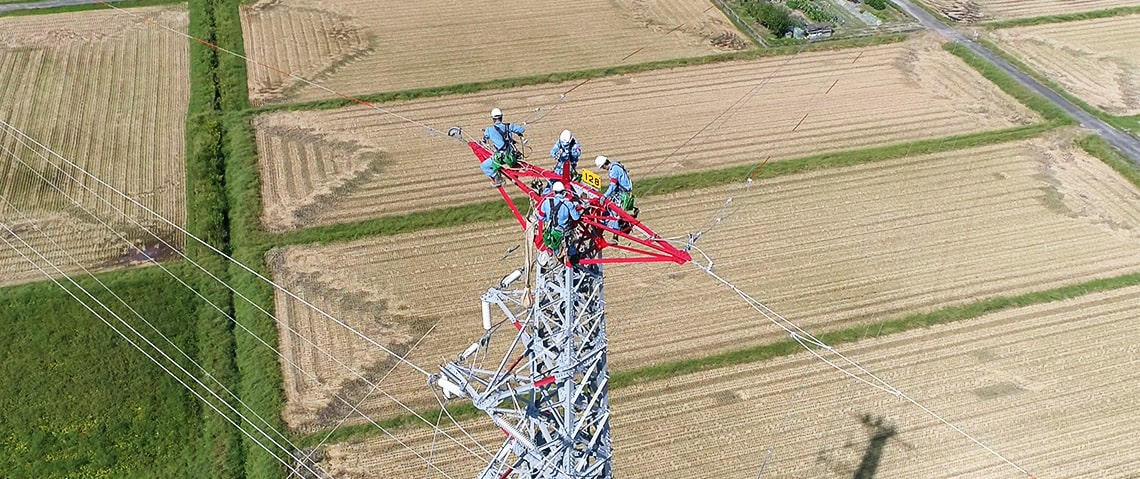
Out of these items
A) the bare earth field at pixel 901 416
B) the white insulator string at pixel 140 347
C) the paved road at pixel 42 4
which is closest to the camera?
the bare earth field at pixel 901 416

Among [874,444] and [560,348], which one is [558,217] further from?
[874,444]

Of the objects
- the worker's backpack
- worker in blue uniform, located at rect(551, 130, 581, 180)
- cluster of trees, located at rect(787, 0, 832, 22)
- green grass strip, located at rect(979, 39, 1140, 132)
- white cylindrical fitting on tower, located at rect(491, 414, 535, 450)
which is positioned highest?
worker in blue uniform, located at rect(551, 130, 581, 180)

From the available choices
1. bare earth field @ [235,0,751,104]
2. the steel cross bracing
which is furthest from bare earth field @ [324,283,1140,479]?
bare earth field @ [235,0,751,104]

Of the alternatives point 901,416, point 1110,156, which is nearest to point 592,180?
point 901,416

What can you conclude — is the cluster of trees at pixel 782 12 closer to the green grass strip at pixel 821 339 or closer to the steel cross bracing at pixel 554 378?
the green grass strip at pixel 821 339

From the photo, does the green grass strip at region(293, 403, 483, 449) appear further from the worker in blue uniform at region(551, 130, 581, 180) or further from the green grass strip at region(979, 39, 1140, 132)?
the green grass strip at region(979, 39, 1140, 132)

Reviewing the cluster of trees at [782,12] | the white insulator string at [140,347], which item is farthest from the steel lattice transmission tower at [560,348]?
the cluster of trees at [782,12]
